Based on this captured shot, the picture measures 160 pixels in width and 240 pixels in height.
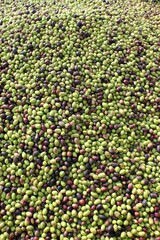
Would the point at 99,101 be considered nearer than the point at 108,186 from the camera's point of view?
No

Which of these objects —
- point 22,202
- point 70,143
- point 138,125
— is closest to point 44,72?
point 70,143

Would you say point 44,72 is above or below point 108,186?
above

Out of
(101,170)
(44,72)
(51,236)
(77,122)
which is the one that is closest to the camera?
(51,236)

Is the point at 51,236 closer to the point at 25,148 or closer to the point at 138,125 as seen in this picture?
the point at 25,148

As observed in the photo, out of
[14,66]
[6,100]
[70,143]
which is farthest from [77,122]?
[14,66]

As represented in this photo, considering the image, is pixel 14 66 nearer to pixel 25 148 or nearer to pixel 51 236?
pixel 25 148

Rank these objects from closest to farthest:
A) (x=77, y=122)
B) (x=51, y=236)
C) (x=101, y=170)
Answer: (x=51, y=236)
(x=101, y=170)
(x=77, y=122)

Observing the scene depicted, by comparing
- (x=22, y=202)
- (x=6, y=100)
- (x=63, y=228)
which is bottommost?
(x=63, y=228)
